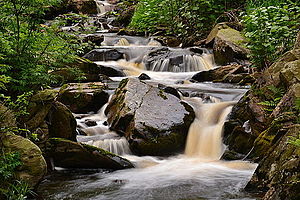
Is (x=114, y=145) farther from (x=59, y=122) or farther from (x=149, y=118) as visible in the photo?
(x=59, y=122)

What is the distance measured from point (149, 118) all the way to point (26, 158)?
2946 mm

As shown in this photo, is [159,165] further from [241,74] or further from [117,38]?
[117,38]

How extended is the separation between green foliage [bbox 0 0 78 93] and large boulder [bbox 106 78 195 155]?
1.94 metres

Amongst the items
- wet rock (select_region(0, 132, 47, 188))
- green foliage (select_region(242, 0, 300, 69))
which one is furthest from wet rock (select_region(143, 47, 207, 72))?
wet rock (select_region(0, 132, 47, 188))

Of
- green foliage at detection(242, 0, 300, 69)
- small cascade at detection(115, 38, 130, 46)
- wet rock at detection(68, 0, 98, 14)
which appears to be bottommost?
small cascade at detection(115, 38, 130, 46)

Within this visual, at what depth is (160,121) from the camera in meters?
6.09

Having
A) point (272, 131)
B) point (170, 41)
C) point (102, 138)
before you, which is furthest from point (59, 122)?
point (170, 41)

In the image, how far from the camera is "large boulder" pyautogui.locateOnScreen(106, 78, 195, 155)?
5.81 metres

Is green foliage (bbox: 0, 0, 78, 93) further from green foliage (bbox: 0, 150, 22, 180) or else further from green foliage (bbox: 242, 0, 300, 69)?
green foliage (bbox: 242, 0, 300, 69)

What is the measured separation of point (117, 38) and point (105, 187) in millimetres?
11729

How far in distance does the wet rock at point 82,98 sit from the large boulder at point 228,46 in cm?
513

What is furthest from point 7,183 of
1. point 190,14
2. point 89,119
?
point 190,14

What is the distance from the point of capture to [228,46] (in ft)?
35.8

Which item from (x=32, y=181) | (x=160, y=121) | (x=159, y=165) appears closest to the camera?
(x=32, y=181)
